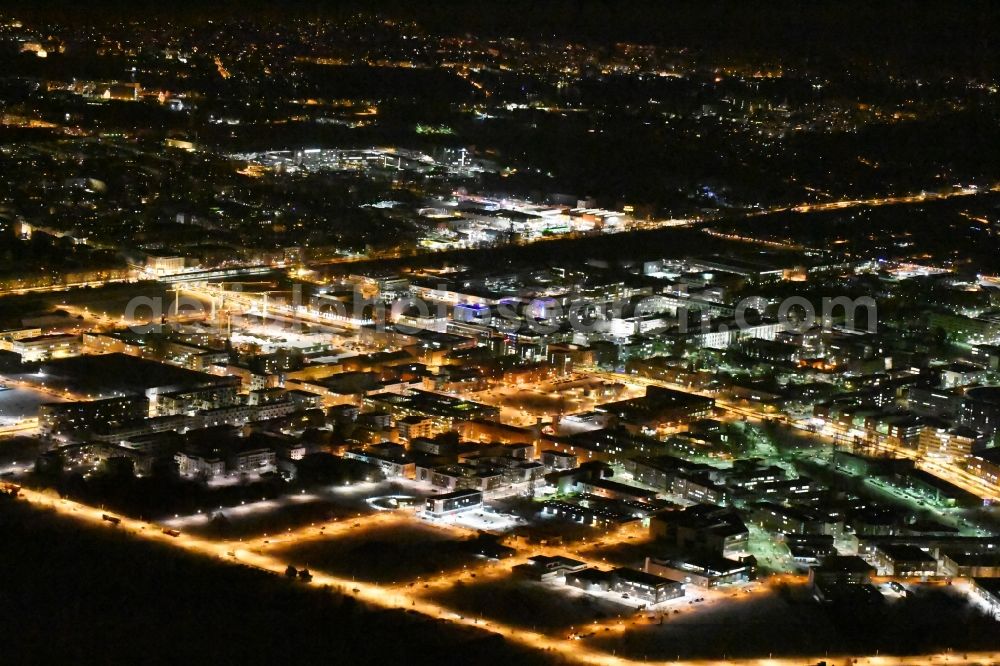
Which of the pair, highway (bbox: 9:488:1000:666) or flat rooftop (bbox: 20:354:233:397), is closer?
highway (bbox: 9:488:1000:666)

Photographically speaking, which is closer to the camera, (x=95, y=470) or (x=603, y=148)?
(x=95, y=470)

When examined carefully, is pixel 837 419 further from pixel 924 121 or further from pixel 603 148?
pixel 924 121

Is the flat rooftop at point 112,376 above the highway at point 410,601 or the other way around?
above

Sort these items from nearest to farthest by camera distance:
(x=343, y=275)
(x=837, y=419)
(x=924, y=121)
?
1. (x=837, y=419)
2. (x=343, y=275)
3. (x=924, y=121)

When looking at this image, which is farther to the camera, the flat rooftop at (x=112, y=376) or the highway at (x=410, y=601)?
the flat rooftop at (x=112, y=376)

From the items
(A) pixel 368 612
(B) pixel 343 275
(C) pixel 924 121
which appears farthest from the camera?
(C) pixel 924 121

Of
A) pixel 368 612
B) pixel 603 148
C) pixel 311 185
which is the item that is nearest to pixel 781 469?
pixel 368 612

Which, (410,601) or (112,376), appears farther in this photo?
(112,376)

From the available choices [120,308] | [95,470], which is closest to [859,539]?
[95,470]

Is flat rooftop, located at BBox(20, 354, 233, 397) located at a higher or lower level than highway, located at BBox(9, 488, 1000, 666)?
higher

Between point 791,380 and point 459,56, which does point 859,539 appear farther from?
point 459,56
